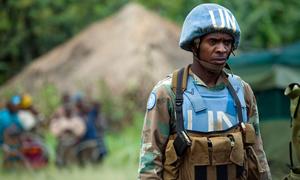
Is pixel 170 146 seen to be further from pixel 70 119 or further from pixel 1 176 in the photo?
pixel 70 119

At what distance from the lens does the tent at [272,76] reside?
33.4ft

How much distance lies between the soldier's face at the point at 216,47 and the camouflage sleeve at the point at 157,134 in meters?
0.26

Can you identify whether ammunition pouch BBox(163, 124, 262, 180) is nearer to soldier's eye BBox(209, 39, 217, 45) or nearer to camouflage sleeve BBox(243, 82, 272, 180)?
camouflage sleeve BBox(243, 82, 272, 180)

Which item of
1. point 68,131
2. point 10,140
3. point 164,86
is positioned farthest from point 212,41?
point 68,131

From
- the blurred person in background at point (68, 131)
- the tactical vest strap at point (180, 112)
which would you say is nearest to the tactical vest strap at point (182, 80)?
the tactical vest strap at point (180, 112)

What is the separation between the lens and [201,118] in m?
4.44

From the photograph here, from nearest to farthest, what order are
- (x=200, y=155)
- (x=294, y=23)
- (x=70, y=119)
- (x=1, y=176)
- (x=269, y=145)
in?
(x=200, y=155) < (x=269, y=145) < (x=1, y=176) < (x=70, y=119) < (x=294, y=23)

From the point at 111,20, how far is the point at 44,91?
448cm

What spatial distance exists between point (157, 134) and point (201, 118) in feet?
0.76

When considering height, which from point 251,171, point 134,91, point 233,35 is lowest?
point 251,171

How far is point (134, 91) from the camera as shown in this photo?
22375 mm

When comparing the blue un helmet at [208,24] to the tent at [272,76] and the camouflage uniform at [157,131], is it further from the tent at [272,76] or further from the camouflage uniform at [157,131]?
the tent at [272,76]

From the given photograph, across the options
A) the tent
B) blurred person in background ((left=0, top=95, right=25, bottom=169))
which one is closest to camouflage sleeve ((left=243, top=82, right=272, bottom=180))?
the tent

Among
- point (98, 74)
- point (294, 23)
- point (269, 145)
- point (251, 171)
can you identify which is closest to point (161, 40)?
point (98, 74)
